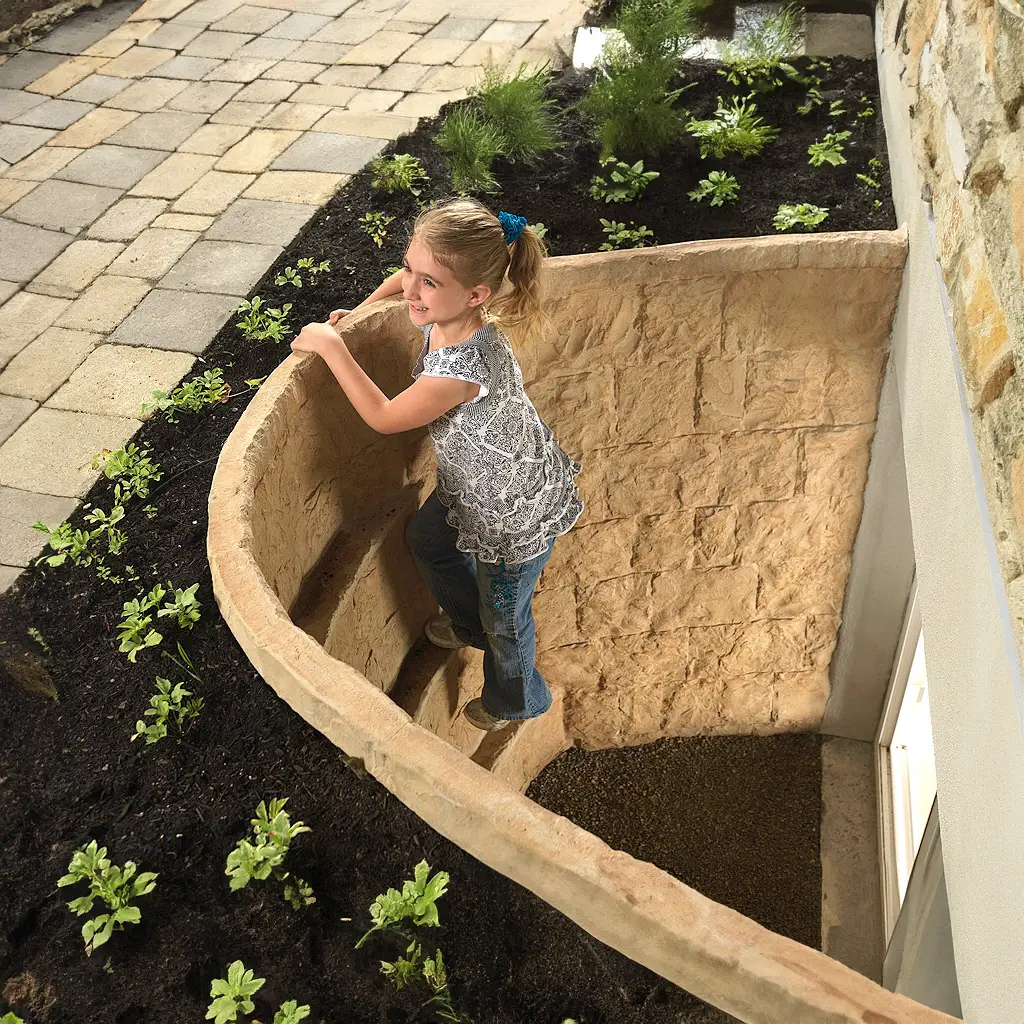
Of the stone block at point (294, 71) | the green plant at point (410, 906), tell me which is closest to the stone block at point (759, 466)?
the green plant at point (410, 906)

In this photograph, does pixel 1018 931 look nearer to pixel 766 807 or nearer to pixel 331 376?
pixel 331 376

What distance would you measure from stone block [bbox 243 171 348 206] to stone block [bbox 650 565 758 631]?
7.44 feet

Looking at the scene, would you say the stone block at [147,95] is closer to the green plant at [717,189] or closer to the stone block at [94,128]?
the stone block at [94,128]

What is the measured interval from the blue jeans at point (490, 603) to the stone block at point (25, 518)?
1122mm

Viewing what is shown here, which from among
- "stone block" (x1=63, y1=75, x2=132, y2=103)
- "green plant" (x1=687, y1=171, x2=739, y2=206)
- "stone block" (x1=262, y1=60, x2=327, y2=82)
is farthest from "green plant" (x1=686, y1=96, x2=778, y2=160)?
"stone block" (x1=63, y1=75, x2=132, y2=103)

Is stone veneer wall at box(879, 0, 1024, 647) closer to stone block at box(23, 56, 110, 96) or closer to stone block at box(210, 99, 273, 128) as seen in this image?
stone block at box(210, 99, 273, 128)

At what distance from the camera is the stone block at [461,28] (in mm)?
6164

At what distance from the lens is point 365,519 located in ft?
11.3

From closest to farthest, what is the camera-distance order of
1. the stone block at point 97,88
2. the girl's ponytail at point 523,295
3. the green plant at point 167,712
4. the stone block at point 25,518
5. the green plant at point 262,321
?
the green plant at point 167,712, the girl's ponytail at point 523,295, the stone block at point 25,518, the green plant at point 262,321, the stone block at point 97,88

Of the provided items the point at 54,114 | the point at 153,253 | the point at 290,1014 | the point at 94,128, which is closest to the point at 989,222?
the point at 290,1014

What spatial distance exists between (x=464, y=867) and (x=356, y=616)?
1.18 metres

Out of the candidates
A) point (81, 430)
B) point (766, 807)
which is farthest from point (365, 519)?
point (766, 807)

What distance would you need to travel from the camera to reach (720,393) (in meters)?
3.97

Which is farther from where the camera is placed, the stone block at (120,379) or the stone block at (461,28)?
the stone block at (461,28)
